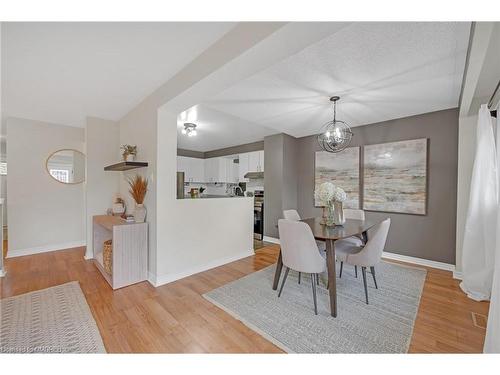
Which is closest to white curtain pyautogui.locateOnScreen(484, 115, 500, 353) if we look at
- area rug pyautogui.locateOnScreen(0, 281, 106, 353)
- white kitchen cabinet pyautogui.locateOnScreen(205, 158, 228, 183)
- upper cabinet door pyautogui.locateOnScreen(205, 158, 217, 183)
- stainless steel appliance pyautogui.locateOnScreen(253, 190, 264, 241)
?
area rug pyautogui.locateOnScreen(0, 281, 106, 353)

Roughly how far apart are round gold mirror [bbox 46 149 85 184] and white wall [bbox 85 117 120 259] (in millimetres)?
977

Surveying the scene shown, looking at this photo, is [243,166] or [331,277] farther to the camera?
[243,166]

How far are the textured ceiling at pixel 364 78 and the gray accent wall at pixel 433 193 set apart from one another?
19cm

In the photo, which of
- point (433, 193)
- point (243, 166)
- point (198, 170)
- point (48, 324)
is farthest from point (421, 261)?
point (198, 170)

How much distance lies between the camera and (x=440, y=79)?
6.77ft

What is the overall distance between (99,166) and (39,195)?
1.30 meters

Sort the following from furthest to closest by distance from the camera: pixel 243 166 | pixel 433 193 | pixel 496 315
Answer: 1. pixel 243 166
2. pixel 433 193
3. pixel 496 315

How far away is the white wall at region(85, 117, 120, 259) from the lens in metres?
3.23

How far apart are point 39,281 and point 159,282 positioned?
148 cm

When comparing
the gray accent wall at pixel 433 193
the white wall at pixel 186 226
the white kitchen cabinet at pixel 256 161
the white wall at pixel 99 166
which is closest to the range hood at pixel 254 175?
the white kitchen cabinet at pixel 256 161

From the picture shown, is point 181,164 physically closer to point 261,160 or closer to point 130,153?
point 261,160

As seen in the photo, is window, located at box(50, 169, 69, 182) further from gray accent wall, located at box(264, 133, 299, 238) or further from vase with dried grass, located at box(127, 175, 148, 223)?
gray accent wall, located at box(264, 133, 299, 238)

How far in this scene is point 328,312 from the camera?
189 cm
